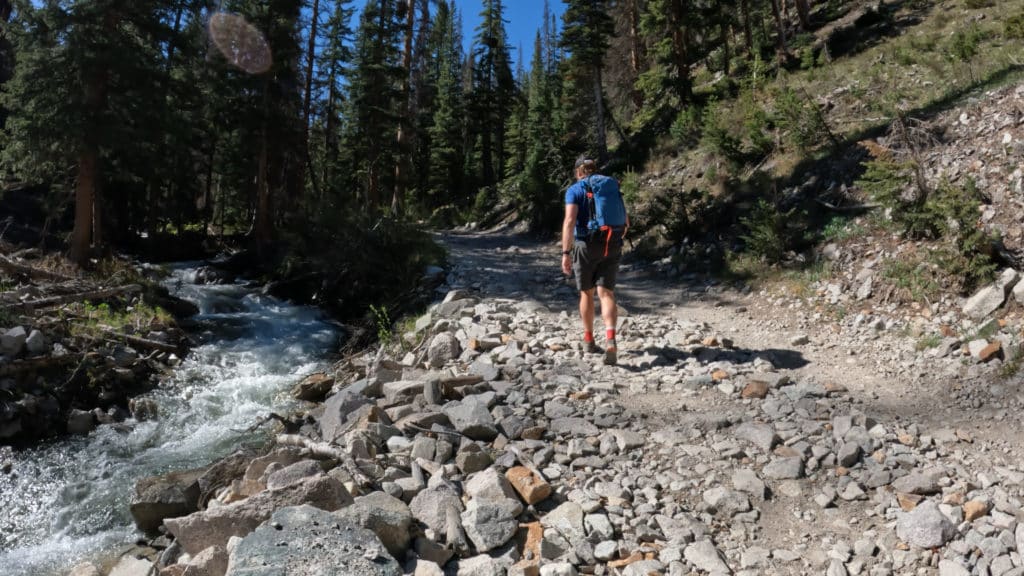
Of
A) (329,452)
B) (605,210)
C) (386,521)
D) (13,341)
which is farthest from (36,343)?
(605,210)

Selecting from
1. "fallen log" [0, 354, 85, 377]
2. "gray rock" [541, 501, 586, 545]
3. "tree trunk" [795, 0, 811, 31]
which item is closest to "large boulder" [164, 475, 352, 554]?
"gray rock" [541, 501, 586, 545]

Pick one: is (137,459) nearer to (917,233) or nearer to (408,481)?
(408,481)

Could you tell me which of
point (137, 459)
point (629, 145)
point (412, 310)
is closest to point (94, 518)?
point (137, 459)

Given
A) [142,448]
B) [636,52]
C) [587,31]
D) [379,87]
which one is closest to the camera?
[142,448]

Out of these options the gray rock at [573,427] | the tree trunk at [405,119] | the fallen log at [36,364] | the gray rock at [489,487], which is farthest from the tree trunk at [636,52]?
the gray rock at [489,487]

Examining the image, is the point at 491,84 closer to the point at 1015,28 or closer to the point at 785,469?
the point at 1015,28

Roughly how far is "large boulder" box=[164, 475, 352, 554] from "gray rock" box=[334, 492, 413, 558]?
29cm

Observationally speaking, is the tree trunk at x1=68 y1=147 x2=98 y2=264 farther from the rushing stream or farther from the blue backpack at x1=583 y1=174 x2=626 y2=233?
the blue backpack at x1=583 y1=174 x2=626 y2=233

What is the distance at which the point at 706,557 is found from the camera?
363 centimetres

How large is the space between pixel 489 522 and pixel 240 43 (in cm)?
2162

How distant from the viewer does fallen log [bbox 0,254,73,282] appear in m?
11.4

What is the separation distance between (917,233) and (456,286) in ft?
25.3

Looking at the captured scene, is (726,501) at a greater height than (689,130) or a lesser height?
lesser

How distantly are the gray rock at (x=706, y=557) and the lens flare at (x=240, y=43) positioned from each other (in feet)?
70.2
